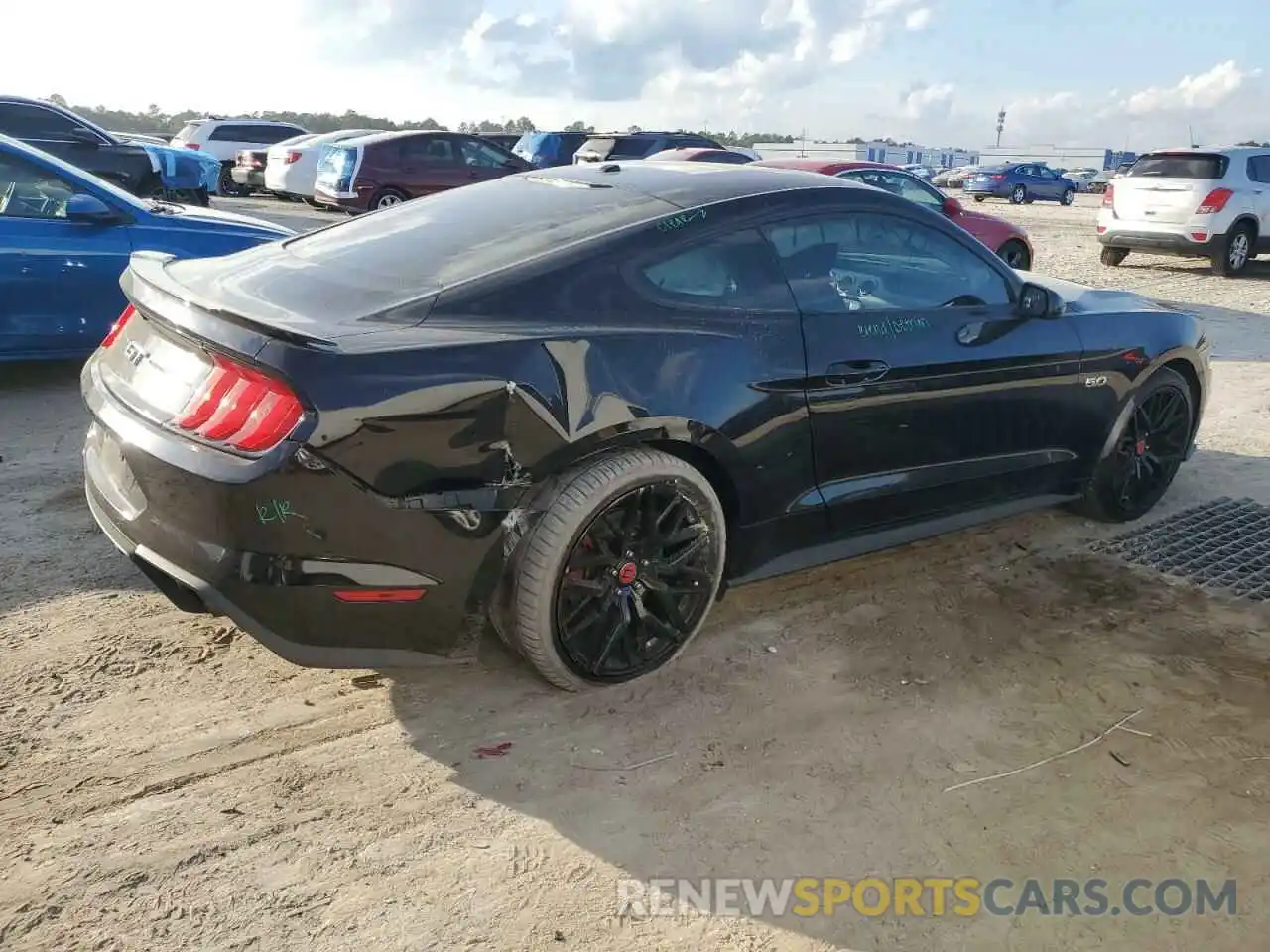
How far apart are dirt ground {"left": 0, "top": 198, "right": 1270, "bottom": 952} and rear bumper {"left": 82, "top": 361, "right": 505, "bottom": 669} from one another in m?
0.36

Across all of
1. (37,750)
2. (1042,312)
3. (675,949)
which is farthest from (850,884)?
(1042,312)

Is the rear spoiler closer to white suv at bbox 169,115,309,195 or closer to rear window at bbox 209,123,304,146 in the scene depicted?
white suv at bbox 169,115,309,195

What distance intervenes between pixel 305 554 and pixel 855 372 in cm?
186

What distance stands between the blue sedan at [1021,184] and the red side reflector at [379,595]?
1389 inches

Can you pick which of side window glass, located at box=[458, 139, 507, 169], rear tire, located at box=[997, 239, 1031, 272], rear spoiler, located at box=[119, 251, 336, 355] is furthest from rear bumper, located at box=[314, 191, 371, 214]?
rear spoiler, located at box=[119, 251, 336, 355]

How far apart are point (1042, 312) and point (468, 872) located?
3.02 meters

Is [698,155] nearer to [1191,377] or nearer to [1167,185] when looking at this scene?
[1167,185]

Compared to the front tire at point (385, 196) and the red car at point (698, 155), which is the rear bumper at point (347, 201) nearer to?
the front tire at point (385, 196)

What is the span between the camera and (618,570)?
120 inches

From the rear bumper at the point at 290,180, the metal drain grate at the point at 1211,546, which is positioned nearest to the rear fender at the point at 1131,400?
the metal drain grate at the point at 1211,546

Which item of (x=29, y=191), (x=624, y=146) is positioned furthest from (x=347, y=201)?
(x=29, y=191)

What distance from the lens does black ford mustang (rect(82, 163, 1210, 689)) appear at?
2553mm

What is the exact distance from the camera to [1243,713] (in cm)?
321

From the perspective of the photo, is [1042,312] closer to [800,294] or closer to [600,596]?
[800,294]
